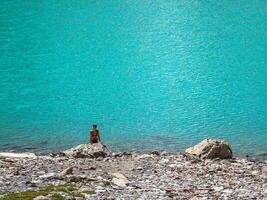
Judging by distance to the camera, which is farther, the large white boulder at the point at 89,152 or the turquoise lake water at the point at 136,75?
the turquoise lake water at the point at 136,75

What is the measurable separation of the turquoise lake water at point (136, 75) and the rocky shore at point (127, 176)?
4.43 metres

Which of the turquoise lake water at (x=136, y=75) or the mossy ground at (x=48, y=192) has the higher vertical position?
the turquoise lake water at (x=136, y=75)

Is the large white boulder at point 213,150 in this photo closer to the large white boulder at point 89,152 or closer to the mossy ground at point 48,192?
the large white boulder at point 89,152

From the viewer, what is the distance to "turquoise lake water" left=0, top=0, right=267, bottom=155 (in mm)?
33438

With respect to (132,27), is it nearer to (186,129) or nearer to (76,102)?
(76,102)

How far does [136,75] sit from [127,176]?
2453 cm

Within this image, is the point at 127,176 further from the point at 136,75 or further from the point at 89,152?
the point at 136,75

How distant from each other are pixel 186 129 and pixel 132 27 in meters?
30.2

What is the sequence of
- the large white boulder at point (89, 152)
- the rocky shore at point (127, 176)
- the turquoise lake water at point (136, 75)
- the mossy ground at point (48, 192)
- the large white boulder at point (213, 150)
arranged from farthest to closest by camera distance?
1. the turquoise lake water at point (136, 75)
2. the large white boulder at point (213, 150)
3. the large white boulder at point (89, 152)
4. the rocky shore at point (127, 176)
5. the mossy ground at point (48, 192)

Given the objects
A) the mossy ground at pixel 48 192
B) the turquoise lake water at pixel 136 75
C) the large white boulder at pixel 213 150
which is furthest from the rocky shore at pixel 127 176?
the turquoise lake water at pixel 136 75

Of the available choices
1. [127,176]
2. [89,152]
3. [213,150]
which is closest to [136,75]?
[213,150]

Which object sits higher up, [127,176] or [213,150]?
[213,150]

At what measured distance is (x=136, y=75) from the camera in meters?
46.1

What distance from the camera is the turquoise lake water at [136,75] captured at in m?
33.4
